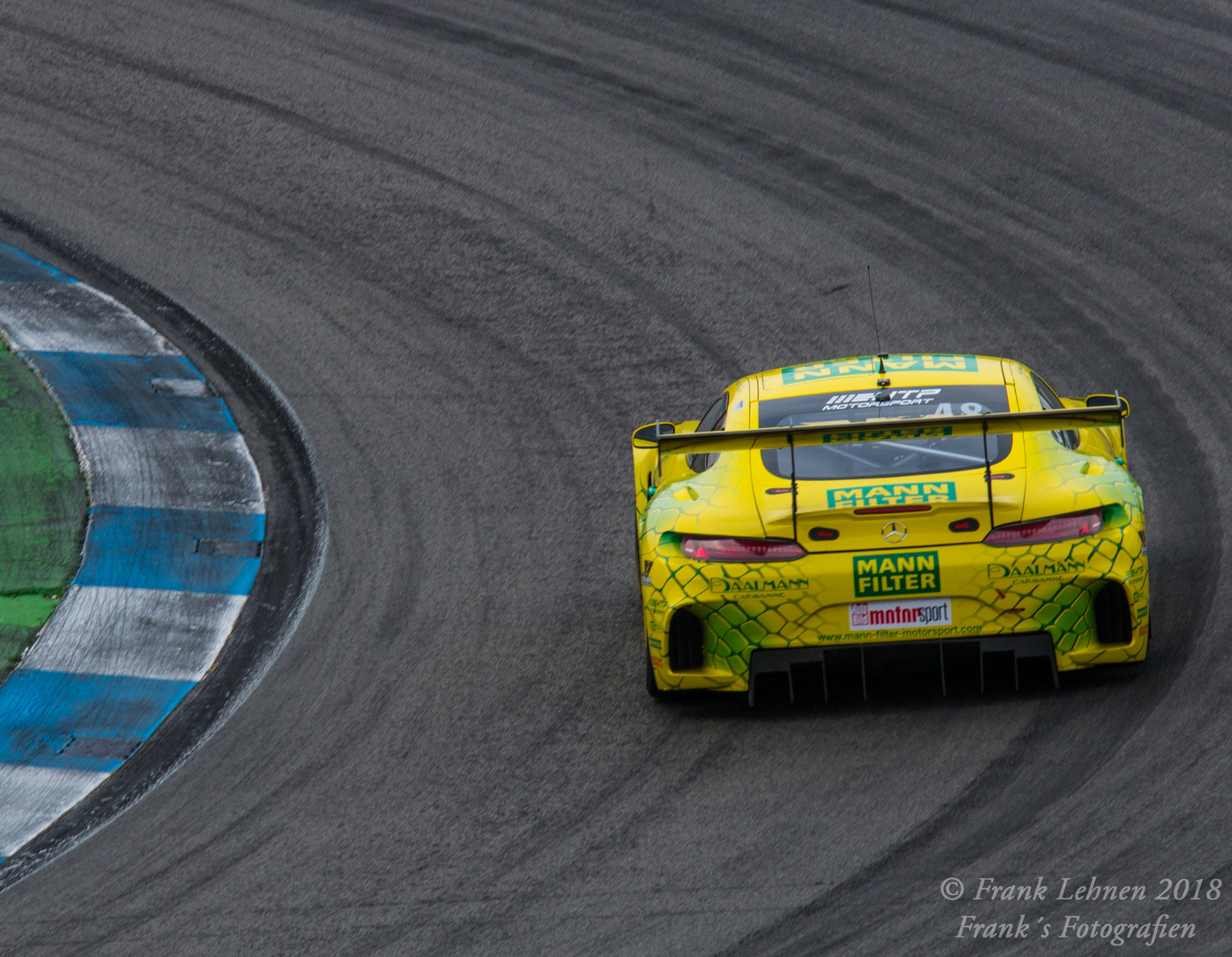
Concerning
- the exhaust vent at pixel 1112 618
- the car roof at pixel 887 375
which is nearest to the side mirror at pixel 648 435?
the car roof at pixel 887 375

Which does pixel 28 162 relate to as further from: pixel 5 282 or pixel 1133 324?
pixel 1133 324

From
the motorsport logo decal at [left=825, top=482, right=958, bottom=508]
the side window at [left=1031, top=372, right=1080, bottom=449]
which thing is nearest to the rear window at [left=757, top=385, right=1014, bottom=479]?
the motorsport logo decal at [left=825, top=482, right=958, bottom=508]

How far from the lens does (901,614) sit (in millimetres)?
5926

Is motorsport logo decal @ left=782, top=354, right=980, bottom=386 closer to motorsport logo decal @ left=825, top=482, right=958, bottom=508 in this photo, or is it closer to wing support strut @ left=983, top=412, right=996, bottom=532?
wing support strut @ left=983, top=412, right=996, bottom=532

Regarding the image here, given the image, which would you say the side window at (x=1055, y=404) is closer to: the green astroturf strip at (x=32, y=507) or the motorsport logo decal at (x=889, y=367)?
the motorsport logo decal at (x=889, y=367)

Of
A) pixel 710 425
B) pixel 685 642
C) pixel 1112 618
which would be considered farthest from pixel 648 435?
pixel 1112 618

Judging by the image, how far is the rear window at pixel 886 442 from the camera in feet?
20.5

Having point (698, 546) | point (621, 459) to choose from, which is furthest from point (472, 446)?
point (698, 546)

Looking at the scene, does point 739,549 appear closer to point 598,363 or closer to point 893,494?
point 893,494

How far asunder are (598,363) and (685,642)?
4270 millimetres

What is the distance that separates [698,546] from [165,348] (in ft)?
18.2

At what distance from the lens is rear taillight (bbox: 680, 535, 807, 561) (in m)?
6.00

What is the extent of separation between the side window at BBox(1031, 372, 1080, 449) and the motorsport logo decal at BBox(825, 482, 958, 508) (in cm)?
73

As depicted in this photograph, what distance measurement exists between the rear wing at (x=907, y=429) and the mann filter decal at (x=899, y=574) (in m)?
0.44
